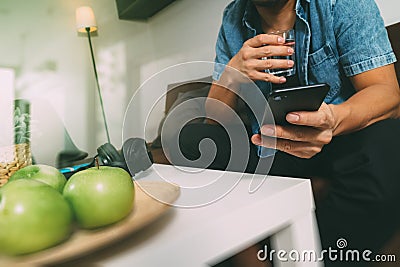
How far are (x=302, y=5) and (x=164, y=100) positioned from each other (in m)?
0.41

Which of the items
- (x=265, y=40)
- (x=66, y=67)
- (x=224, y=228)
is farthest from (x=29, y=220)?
(x=66, y=67)

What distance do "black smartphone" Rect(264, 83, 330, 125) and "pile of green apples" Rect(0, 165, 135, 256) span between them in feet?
0.90

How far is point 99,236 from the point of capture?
0.29 m

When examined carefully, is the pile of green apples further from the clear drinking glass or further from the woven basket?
the clear drinking glass

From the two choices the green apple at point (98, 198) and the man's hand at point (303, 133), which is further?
the man's hand at point (303, 133)

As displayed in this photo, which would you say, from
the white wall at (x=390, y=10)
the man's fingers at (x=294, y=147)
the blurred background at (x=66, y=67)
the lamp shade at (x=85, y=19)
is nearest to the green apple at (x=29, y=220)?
the man's fingers at (x=294, y=147)

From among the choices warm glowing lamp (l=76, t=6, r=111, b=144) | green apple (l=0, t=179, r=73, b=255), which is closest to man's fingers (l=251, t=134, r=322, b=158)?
green apple (l=0, t=179, r=73, b=255)

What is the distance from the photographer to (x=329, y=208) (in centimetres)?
70

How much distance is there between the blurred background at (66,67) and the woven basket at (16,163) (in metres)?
0.69

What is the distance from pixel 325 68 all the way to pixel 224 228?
1.65ft

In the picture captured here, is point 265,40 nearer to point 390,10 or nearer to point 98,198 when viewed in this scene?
point 390,10

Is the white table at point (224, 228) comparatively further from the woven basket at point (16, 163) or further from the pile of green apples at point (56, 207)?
the woven basket at point (16, 163)

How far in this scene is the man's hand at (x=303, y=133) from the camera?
0.59 m

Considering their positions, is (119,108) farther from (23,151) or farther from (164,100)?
(23,151)
